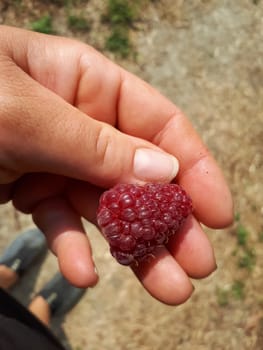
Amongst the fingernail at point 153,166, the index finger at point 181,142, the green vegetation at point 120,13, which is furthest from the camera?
the green vegetation at point 120,13

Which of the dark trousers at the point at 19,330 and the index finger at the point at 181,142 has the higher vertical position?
the index finger at the point at 181,142

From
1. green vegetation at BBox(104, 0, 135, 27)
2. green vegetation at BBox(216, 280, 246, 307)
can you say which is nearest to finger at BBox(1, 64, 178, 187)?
green vegetation at BBox(216, 280, 246, 307)

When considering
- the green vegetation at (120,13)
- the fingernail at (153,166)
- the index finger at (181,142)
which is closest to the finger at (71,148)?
the fingernail at (153,166)

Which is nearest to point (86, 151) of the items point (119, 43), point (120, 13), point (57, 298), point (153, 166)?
point (153, 166)

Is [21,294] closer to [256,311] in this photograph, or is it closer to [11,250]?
[11,250]

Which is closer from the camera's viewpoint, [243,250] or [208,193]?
[208,193]

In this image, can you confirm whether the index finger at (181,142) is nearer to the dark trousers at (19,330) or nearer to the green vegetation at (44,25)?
the dark trousers at (19,330)

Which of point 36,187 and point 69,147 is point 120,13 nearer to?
point 36,187
